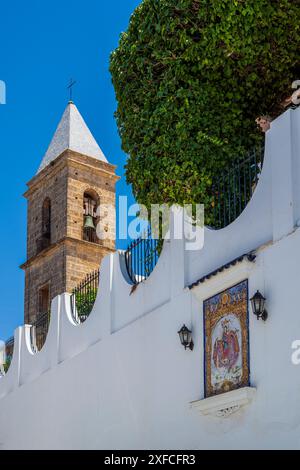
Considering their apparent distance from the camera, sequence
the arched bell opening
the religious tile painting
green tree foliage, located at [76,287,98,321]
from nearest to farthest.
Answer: the religious tile painting < green tree foliage, located at [76,287,98,321] < the arched bell opening

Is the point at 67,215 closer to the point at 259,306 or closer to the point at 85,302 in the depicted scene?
the point at 85,302

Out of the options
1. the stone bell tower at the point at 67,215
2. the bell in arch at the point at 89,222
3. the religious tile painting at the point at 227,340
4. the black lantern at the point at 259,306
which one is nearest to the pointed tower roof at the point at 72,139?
the stone bell tower at the point at 67,215

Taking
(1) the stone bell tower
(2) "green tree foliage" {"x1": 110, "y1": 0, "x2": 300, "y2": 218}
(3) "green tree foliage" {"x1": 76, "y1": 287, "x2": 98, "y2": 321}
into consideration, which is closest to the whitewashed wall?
(3) "green tree foliage" {"x1": 76, "y1": 287, "x2": 98, "y2": 321}

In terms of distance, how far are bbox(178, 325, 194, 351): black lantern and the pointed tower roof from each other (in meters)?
27.7

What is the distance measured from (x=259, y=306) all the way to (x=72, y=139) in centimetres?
2977

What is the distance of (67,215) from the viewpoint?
37062mm

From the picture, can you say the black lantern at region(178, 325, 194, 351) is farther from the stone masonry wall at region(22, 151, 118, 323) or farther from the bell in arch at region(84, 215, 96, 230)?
the bell in arch at region(84, 215, 96, 230)

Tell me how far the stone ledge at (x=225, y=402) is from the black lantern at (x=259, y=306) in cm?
80

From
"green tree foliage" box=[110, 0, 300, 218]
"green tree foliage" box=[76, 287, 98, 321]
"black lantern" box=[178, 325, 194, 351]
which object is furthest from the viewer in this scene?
"green tree foliage" box=[76, 287, 98, 321]

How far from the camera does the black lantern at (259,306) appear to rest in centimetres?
961

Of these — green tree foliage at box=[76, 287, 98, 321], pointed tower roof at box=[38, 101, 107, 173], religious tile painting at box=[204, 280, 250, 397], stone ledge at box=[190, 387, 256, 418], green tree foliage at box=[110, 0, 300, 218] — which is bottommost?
stone ledge at box=[190, 387, 256, 418]

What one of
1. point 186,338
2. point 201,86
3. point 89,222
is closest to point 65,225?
point 89,222

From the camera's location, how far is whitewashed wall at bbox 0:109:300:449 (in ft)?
30.8

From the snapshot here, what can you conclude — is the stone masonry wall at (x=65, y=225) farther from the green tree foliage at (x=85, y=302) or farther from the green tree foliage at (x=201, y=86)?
the green tree foliage at (x=201, y=86)
